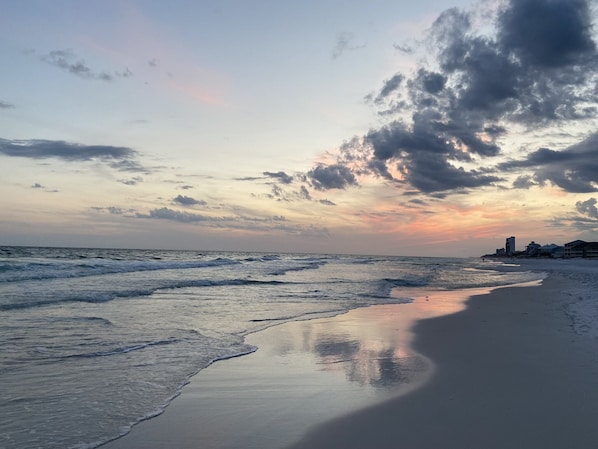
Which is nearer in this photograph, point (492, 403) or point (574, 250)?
point (492, 403)

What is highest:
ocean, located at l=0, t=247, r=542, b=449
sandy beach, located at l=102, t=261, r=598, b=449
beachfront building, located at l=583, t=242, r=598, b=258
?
beachfront building, located at l=583, t=242, r=598, b=258

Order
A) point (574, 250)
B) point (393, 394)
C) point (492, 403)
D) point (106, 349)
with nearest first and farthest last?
point (492, 403), point (393, 394), point (106, 349), point (574, 250)

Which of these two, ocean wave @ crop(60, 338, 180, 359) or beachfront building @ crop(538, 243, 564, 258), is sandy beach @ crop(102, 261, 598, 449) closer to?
ocean wave @ crop(60, 338, 180, 359)

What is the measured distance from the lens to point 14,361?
750 centimetres

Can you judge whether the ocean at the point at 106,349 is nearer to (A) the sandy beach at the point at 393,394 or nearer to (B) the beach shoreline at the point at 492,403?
(A) the sandy beach at the point at 393,394

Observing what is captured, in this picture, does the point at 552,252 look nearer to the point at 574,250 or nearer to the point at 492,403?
the point at 574,250

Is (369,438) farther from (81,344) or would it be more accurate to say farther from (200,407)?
(81,344)

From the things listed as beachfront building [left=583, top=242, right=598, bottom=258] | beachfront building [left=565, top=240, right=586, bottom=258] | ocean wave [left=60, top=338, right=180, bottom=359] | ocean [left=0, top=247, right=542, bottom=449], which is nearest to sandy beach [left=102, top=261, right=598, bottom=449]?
ocean [left=0, top=247, right=542, bottom=449]

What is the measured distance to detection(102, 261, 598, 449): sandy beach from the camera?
450cm

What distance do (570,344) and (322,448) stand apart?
22.5 feet

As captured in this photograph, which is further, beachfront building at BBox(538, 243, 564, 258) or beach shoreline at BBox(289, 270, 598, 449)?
beachfront building at BBox(538, 243, 564, 258)

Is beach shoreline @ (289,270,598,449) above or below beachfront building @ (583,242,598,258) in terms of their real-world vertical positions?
below

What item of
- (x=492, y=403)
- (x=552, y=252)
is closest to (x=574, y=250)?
(x=552, y=252)

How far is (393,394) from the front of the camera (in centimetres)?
593
